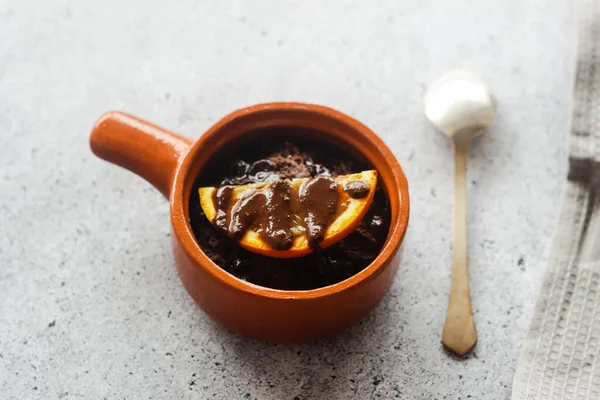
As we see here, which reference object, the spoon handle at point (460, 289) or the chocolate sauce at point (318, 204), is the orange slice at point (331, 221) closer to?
the chocolate sauce at point (318, 204)

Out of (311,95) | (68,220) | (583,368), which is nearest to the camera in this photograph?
(583,368)

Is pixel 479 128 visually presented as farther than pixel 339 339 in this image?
Yes

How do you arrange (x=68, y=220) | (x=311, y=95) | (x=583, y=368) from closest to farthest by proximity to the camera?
(x=583, y=368) < (x=68, y=220) < (x=311, y=95)

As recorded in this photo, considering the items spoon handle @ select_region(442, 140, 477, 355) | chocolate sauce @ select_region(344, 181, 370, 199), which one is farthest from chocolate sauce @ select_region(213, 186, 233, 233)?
spoon handle @ select_region(442, 140, 477, 355)

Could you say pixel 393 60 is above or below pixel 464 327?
above

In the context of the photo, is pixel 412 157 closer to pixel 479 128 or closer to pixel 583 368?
pixel 479 128

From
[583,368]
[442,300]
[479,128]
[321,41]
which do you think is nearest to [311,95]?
[321,41]
